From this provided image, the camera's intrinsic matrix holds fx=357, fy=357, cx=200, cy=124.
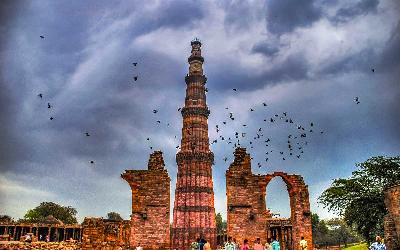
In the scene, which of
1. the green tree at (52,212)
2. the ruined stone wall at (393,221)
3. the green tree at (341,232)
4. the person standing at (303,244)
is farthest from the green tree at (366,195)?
the green tree at (52,212)

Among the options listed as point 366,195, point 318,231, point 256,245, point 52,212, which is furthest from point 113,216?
point 256,245

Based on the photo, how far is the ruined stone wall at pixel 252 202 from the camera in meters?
11.8

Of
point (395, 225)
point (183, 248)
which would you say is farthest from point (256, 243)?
point (183, 248)

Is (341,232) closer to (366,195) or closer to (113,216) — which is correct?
(366,195)

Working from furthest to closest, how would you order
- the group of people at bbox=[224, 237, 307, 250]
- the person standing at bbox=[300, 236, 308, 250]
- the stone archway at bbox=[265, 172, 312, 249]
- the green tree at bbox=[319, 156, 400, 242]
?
the green tree at bbox=[319, 156, 400, 242]
the stone archway at bbox=[265, 172, 312, 249]
the person standing at bbox=[300, 236, 308, 250]
the group of people at bbox=[224, 237, 307, 250]

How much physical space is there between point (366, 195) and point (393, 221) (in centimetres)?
921

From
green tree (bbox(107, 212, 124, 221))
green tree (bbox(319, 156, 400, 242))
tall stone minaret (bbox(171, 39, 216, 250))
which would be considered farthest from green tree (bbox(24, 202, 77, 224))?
green tree (bbox(319, 156, 400, 242))

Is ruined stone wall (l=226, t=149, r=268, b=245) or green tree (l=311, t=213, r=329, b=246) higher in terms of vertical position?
ruined stone wall (l=226, t=149, r=268, b=245)

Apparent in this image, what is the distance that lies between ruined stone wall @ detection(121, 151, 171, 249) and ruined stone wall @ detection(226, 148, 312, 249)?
6.96 ft

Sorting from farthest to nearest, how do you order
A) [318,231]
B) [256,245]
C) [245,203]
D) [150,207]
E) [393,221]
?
[318,231] < [393,221] < [245,203] < [150,207] < [256,245]

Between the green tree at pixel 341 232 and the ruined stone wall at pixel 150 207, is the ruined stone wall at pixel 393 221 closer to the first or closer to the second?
the ruined stone wall at pixel 150 207

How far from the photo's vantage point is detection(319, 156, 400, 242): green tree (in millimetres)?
24531

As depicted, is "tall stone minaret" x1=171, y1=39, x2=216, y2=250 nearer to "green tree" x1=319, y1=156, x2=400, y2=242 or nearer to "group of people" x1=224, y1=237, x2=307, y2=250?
"green tree" x1=319, y1=156, x2=400, y2=242

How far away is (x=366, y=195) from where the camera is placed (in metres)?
25.4
